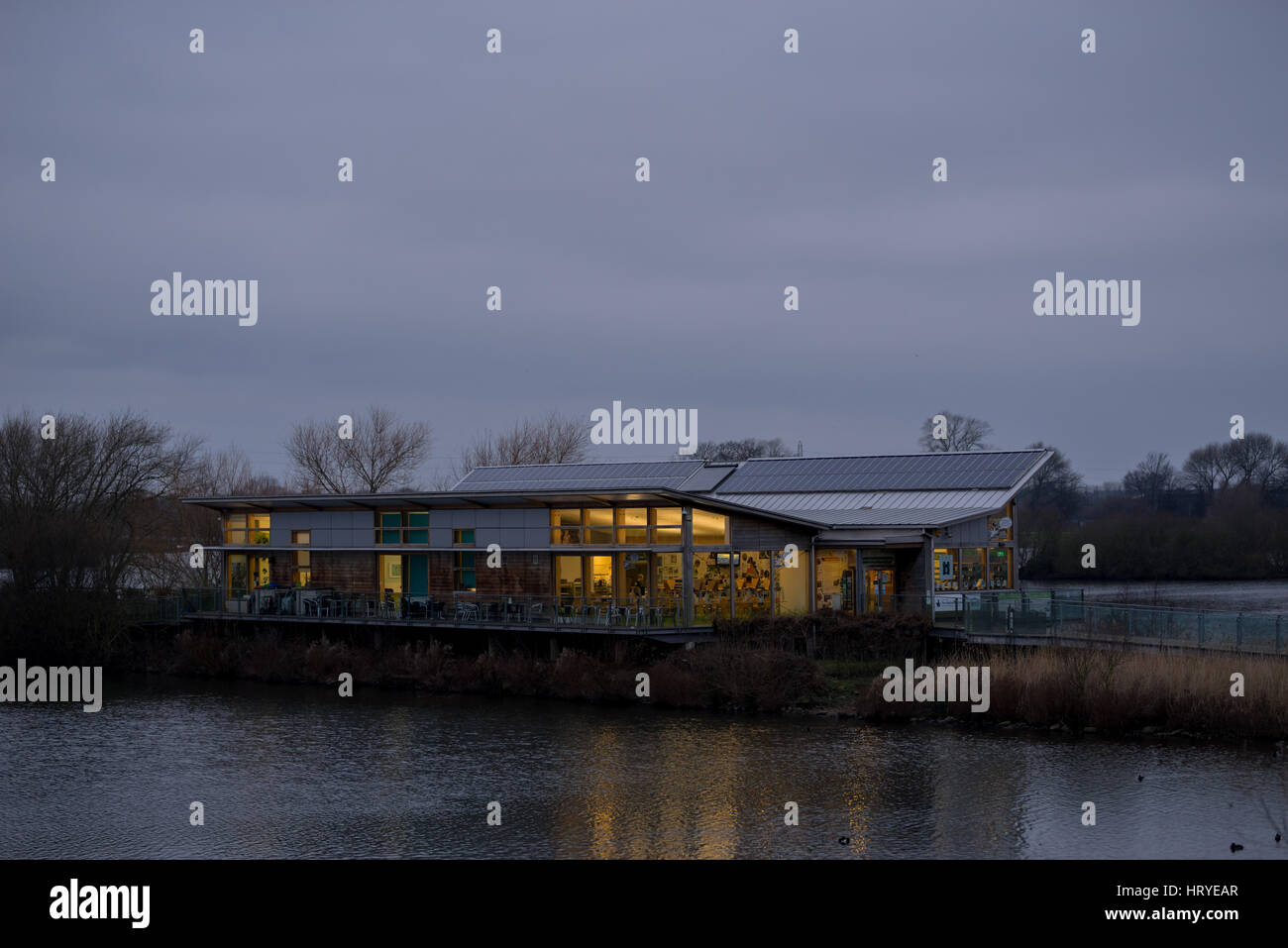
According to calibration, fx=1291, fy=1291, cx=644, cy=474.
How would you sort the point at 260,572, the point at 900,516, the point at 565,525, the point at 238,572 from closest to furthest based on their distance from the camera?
the point at 565,525 → the point at 900,516 → the point at 260,572 → the point at 238,572

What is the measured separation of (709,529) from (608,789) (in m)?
14.5

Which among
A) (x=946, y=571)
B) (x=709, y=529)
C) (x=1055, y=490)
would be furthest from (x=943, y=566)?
(x=1055, y=490)

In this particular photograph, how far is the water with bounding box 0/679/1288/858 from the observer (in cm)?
2064

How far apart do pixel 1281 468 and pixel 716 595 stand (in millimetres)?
72000

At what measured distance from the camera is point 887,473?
162ft

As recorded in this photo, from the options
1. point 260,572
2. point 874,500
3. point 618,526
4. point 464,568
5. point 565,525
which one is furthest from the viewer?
point 260,572

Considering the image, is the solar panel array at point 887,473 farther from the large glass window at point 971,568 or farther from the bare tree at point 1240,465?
the bare tree at point 1240,465

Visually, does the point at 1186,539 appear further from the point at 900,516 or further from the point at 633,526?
the point at 633,526

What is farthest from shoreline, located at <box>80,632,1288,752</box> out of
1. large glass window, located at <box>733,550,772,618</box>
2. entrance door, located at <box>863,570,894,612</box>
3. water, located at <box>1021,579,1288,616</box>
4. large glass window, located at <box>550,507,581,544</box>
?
water, located at <box>1021,579,1288,616</box>

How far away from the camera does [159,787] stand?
25.5 meters
